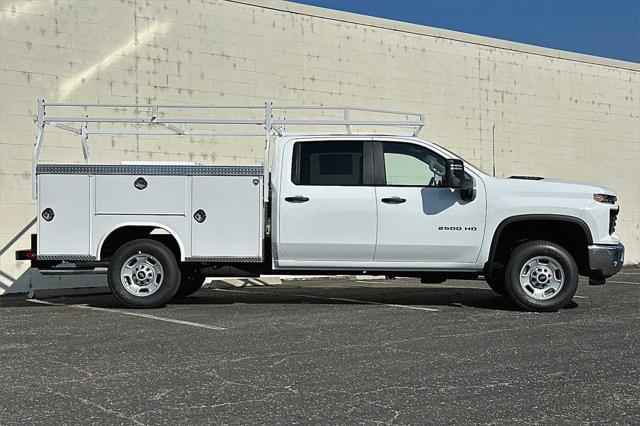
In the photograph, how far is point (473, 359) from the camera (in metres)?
6.00

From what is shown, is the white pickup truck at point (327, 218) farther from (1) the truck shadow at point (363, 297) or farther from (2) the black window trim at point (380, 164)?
(1) the truck shadow at point (363, 297)

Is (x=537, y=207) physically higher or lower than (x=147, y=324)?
higher

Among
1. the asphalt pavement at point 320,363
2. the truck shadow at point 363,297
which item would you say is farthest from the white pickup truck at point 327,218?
the truck shadow at point 363,297

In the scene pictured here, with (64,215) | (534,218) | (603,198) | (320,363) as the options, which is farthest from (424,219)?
(64,215)

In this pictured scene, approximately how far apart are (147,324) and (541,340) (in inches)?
158

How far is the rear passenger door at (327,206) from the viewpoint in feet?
28.7

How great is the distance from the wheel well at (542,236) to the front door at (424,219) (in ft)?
1.21

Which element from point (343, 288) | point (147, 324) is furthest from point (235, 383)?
point (343, 288)

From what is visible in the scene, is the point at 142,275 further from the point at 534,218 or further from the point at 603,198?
the point at 603,198

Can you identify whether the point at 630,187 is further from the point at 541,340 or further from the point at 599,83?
the point at 541,340

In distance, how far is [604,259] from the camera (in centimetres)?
870

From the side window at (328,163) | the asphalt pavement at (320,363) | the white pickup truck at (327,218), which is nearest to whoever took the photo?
the asphalt pavement at (320,363)

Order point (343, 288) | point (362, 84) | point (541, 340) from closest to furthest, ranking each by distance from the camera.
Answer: point (541, 340) → point (343, 288) → point (362, 84)

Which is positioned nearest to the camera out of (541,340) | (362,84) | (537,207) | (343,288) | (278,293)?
(541,340)
